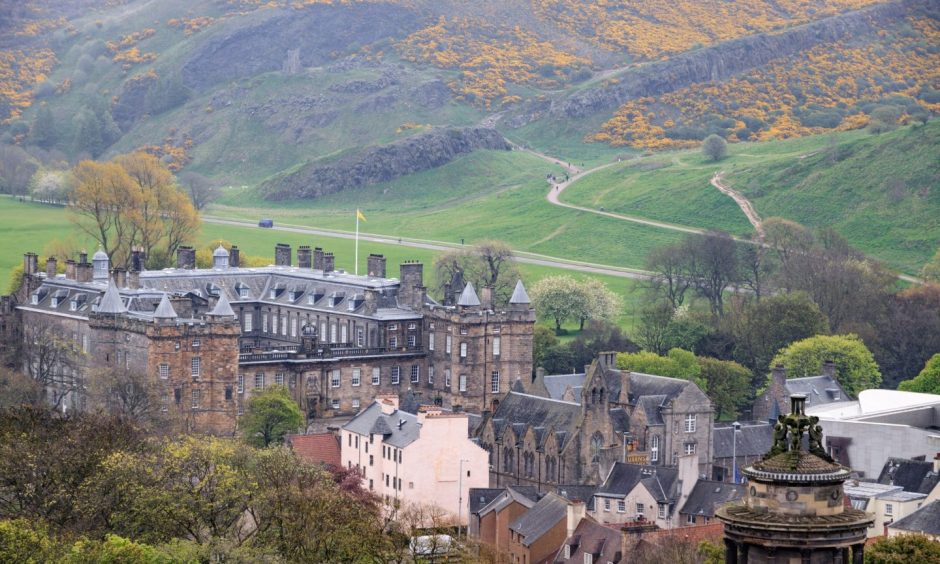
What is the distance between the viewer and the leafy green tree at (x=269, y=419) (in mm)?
123688

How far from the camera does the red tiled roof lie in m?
114

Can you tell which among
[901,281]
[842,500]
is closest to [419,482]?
[842,500]

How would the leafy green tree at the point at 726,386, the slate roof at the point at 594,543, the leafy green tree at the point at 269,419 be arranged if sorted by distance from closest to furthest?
the slate roof at the point at 594,543
the leafy green tree at the point at 269,419
the leafy green tree at the point at 726,386

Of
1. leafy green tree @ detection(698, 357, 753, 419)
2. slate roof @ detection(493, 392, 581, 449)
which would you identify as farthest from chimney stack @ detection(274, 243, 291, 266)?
slate roof @ detection(493, 392, 581, 449)

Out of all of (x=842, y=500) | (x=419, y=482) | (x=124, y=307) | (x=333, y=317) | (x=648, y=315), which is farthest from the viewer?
(x=648, y=315)

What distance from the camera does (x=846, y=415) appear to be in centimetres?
12275

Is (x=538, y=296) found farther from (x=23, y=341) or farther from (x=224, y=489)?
(x=224, y=489)

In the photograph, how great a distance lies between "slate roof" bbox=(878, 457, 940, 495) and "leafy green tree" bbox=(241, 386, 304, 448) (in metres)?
35.0

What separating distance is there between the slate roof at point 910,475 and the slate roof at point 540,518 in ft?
57.4

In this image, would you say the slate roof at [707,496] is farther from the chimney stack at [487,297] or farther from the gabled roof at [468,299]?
the chimney stack at [487,297]

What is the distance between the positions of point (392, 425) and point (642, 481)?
652 inches

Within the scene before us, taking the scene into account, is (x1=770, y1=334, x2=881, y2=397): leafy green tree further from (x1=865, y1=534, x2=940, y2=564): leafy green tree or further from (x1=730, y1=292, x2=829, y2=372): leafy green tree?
(x1=865, y1=534, x2=940, y2=564): leafy green tree

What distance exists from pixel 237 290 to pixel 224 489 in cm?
7091

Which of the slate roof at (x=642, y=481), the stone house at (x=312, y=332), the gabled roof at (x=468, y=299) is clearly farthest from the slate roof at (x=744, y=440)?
the gabled roof at (x=468, y=299)
